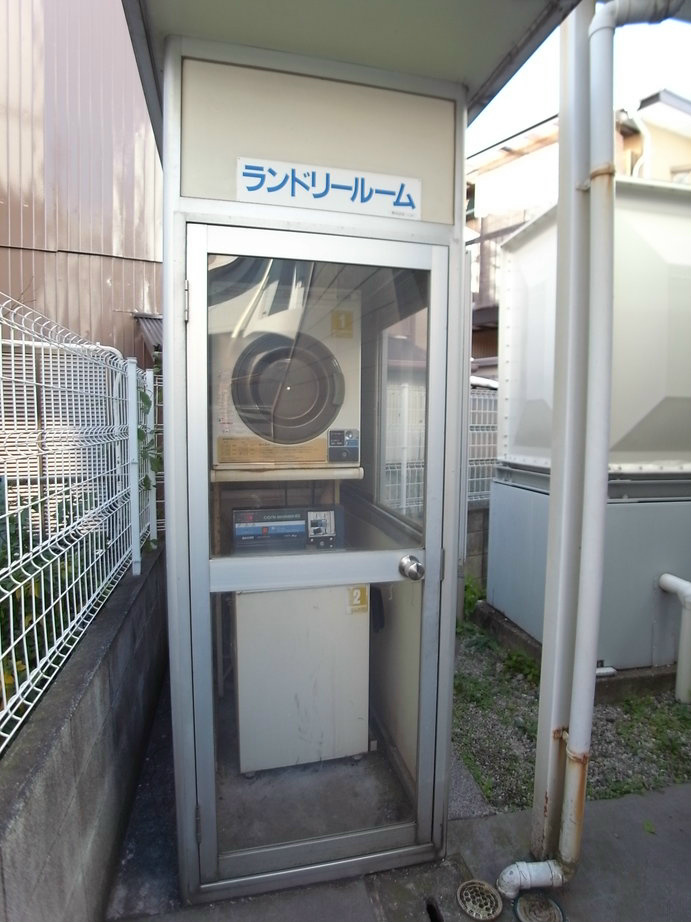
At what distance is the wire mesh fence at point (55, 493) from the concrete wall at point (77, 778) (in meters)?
0.07

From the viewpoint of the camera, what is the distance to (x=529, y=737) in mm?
→ 2504

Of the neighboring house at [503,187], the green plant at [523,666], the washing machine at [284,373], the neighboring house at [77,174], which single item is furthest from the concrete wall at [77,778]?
the neighboring house at [503,187]

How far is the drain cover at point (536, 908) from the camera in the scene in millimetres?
1591

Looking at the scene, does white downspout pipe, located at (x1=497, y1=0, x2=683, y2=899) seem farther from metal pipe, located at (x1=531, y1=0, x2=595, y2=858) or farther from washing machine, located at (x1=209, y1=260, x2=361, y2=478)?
washing machine, located at (x1=209, y1=260, x2=361, y2=478)

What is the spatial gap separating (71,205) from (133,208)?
0.59 meters

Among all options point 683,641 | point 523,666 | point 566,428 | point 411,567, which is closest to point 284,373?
point 411,567

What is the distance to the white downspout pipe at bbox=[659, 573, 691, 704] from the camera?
108 inches

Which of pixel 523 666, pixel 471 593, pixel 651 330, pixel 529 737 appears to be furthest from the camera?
pixel 471 593

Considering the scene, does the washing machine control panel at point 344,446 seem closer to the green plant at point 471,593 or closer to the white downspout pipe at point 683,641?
the white downspout pipe at point 683,641

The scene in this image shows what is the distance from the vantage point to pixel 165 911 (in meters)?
1.61

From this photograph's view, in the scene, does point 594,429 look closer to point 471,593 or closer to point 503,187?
point 471,593

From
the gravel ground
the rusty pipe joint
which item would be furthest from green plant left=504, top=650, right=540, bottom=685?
the rusty pipe joint

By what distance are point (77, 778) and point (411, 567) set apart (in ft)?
3.66

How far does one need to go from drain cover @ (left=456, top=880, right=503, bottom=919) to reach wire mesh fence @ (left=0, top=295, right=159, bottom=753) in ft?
4.75
